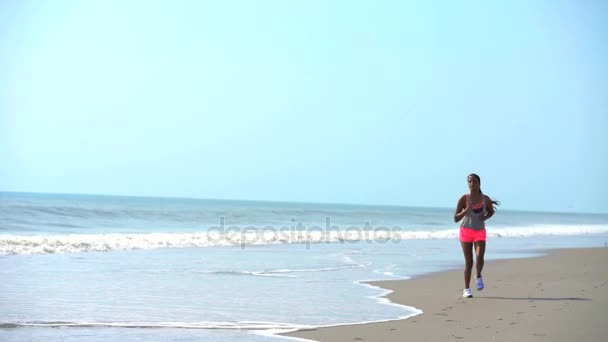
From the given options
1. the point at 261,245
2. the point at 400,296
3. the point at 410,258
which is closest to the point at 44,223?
the point at 261,245

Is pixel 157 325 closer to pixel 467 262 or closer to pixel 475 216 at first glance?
pixel 467 262

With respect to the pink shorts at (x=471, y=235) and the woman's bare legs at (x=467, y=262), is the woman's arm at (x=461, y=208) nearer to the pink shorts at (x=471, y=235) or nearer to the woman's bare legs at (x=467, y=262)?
the pink shorts at (x=471, y=235)

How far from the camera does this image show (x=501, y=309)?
8344 mm

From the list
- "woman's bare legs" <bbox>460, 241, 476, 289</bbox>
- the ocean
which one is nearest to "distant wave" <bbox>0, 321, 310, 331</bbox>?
the ocean

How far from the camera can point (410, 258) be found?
1731 centimetres

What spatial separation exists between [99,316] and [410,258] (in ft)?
35.5

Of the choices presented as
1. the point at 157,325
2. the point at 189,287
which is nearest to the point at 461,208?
the point at 189,287

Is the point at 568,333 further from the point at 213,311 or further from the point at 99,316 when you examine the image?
the point at 99,316

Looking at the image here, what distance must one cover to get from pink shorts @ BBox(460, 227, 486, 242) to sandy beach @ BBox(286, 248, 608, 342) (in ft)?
2.56

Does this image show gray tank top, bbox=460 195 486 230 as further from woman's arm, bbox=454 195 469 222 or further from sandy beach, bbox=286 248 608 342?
sandy beach, bbox=286 248 608 342

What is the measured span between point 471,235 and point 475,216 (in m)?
0.27

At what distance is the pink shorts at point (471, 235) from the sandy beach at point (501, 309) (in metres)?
0.78

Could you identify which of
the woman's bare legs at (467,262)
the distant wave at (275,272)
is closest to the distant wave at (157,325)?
the woman's bare legs at (467,262)

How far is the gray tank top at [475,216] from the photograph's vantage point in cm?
957
